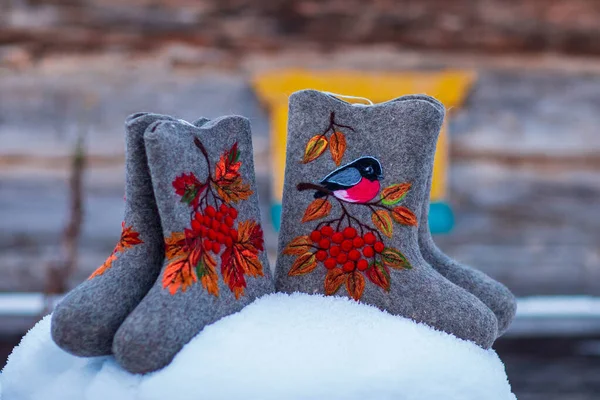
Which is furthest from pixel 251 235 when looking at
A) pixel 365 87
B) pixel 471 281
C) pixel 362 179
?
pixel 365 87

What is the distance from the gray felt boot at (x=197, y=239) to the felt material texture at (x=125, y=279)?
3 centimetres

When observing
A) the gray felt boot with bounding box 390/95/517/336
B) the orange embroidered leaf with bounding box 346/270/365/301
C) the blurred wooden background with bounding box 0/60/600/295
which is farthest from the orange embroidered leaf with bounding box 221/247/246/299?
the blurred wooden background with bounding box 0/60/600/295

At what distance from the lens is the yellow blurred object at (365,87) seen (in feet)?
5.24

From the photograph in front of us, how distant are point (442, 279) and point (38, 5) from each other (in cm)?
A: 146

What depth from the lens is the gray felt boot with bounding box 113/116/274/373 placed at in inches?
19.9

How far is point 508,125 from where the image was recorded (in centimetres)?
167

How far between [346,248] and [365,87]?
1052mm

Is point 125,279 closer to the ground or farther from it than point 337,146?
closer to the ground

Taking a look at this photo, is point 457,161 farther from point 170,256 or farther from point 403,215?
point 170,256

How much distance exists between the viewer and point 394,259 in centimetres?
63

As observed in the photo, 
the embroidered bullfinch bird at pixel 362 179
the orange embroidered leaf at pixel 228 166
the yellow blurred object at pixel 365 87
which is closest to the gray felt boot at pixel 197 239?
the orange embroidered leaf at pixel 228 166

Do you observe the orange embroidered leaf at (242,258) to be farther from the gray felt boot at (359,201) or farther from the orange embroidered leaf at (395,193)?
the orange embroidered leaf at (395,193)

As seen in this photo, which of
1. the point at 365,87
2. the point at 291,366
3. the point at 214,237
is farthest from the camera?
the point at 365,87

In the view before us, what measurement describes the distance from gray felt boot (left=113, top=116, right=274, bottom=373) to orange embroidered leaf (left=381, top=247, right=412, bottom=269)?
0.13 meters
